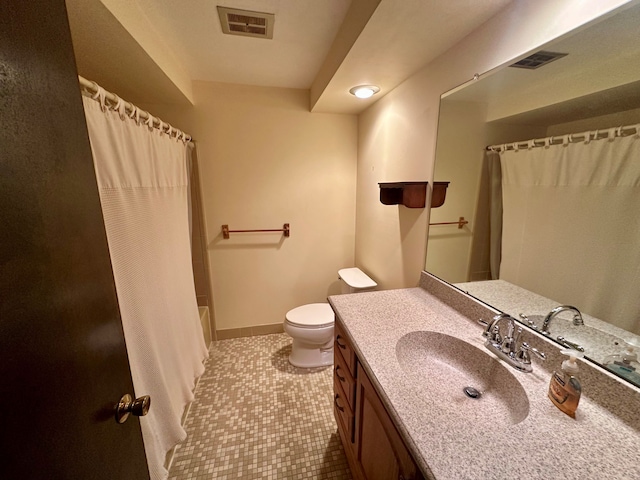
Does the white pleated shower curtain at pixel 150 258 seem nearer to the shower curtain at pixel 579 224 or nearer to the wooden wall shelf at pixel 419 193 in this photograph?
→ the wooden wall shelf at pixel 419 193

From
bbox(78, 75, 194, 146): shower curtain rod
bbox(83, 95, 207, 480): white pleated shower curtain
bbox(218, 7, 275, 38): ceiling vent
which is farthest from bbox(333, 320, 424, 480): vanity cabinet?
bbox(218, 7, 275, 38): ceiling vent

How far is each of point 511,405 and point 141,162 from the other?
1732 mm

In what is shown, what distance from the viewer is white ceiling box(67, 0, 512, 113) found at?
95cm

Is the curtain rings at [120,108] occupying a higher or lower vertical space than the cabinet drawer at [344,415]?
higher

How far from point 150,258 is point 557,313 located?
169 centimetres

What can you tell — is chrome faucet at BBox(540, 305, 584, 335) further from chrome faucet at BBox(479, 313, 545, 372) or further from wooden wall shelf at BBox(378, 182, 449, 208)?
wooden wall shelf at BBox(378, 182, 449, 208)

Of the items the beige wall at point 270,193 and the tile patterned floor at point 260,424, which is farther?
the beige wall at point 270,193

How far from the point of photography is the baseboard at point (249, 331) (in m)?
2.45

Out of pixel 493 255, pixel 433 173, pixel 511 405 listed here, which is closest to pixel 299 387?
pixel 511 405

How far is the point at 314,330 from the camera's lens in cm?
193

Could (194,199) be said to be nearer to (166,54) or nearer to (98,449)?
(166,54)

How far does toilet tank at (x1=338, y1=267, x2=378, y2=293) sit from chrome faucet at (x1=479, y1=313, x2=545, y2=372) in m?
1.06

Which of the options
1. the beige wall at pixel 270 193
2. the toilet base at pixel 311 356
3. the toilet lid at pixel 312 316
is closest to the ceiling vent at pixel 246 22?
the beige wall at pixel 270 193

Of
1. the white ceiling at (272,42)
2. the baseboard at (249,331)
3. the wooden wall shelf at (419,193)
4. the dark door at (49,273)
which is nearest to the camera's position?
the dark door at (49,273)
